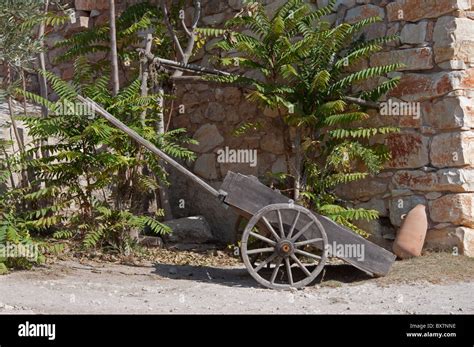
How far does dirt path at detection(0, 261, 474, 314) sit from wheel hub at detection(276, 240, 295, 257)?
34 centimetres

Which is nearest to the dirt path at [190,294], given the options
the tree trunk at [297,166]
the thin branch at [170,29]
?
the tree trunk at [297,166]

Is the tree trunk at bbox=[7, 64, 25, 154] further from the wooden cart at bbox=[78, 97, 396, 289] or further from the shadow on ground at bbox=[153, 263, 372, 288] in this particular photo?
the wooden cart at bbox=[78, 97, 396, 289]

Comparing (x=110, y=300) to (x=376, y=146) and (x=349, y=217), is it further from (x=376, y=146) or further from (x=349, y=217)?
(x=376, y=146)

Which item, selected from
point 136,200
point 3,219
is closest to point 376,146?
point 136,200

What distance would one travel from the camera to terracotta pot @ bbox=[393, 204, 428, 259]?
24.6ft

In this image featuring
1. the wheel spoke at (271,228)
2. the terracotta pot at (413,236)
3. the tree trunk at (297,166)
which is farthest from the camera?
the tree trunk at (297,166)

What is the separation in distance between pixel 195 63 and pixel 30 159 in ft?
8.29

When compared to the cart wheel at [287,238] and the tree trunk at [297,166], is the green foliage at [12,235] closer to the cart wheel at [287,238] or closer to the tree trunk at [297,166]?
the cart wheel at [287,238]

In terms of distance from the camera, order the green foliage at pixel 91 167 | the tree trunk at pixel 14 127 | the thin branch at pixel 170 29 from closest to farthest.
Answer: the green foliage at pixel 91 167, the tree trunk at pixel 14 127, the thin branch at pixel 170 29

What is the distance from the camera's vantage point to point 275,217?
6645 millimetres

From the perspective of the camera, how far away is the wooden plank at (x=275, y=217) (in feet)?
21.8

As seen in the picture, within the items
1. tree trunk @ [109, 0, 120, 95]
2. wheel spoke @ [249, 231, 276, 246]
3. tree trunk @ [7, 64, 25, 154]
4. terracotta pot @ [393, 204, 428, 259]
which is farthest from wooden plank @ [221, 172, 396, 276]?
tree trunk @ [7, 64, 25, 154]

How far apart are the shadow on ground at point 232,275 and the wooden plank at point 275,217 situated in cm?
27

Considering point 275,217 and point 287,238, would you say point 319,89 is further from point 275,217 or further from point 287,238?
point 287,238
